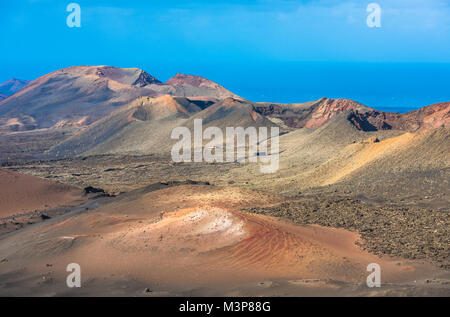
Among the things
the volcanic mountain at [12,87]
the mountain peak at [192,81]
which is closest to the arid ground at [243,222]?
the mountain peak at [192,81]

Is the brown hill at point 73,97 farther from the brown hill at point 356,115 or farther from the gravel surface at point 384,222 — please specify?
the gravel surface at point 384,222

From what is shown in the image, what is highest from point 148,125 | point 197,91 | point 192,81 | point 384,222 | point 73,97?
point 192,81

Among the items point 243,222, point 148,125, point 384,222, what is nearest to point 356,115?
point 148,125

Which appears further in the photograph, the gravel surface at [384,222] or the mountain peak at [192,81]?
the mountain peak at [192,81]

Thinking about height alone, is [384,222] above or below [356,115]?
below

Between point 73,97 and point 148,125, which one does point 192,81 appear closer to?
point 73,97

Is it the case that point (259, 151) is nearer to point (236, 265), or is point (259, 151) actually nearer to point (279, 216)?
point (279, 216)

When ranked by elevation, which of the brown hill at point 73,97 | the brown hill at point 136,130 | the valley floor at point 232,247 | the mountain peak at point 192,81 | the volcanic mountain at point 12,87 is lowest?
the valley floor at point 232,247

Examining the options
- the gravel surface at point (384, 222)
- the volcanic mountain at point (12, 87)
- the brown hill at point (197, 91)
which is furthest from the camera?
the volcanic mountain at point (12, 87)

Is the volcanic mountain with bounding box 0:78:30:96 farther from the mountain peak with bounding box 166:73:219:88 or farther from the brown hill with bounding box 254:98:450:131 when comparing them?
the brown hill with bounding box 254:98:450:131

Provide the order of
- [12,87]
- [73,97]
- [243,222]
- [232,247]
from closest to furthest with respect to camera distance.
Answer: [232,247]
[243,222]
[73,97]
[12,87]
